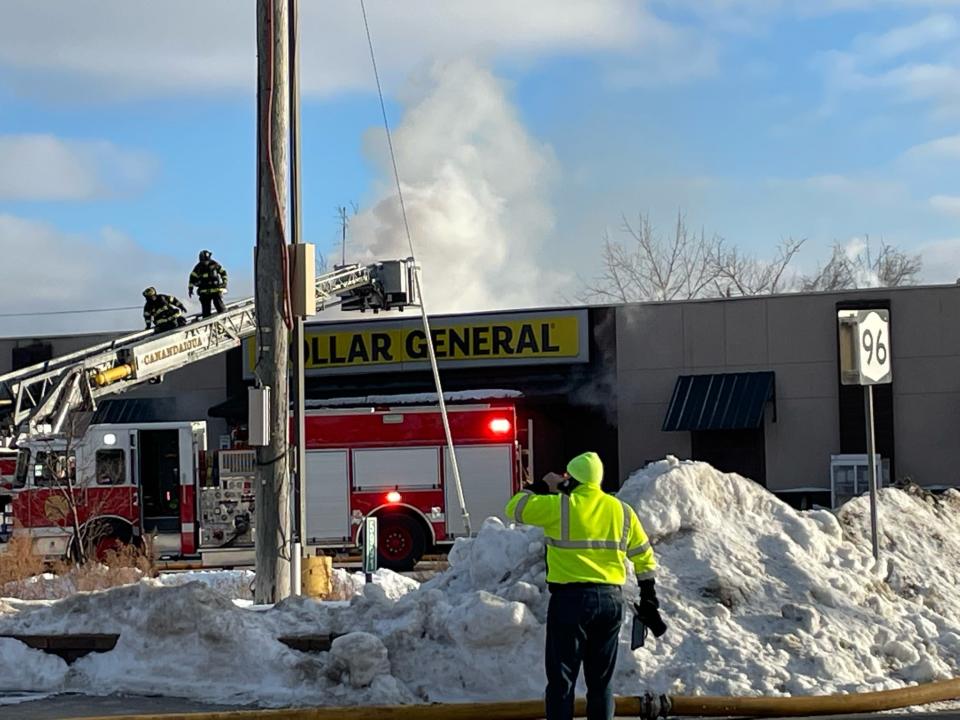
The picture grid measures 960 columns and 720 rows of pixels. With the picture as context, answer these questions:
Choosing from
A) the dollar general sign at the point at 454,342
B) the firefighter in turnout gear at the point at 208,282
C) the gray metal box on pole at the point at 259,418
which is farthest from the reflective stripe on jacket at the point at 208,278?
the dollar general sign at the point at 454,342

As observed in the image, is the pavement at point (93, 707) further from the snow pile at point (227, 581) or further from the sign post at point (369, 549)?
the sign post at point (369, 549)

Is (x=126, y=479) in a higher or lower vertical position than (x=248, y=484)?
higher

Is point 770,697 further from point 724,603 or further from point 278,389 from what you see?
point 278,389

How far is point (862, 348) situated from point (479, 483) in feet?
38.2

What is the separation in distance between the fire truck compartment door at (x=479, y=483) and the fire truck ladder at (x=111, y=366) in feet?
12.1

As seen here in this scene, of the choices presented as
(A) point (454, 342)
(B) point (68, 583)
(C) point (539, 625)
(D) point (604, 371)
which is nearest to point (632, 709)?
(C) point (539, 625)

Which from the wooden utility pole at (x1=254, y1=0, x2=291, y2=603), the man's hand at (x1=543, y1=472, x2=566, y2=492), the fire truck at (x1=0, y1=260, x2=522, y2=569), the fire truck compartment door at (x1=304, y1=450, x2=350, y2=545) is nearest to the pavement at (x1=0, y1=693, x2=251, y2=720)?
the wooden utility pole at (x1=254, y1=0, x2=291, y2=603)

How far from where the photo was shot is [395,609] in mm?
11188

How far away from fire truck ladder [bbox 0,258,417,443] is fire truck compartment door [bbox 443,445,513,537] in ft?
12.1

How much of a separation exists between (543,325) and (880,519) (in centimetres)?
1761

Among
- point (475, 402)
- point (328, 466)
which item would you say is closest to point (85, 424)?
point (328, 466)

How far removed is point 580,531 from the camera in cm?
801

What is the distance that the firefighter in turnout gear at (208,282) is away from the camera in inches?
829

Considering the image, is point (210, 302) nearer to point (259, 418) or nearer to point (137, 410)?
point (259, 418)
